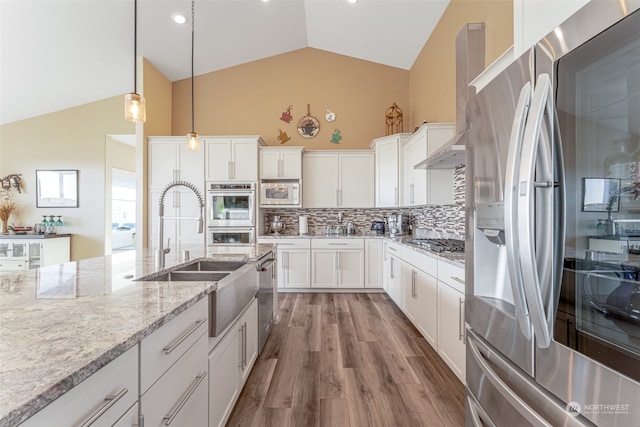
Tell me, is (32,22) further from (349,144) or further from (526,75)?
(526,75)

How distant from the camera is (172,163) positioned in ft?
14.4

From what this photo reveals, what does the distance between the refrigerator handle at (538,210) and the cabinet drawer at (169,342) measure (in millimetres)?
1054

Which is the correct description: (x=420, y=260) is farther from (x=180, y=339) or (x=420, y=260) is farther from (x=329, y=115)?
(x=329, y=115)

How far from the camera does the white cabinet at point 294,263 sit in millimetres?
4395

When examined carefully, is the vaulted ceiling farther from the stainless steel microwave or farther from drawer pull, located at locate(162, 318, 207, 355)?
drawer pull, located at locate(162, 318, 207, 355)

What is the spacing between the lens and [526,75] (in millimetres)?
836

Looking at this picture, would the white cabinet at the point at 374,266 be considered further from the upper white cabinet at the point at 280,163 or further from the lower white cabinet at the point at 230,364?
the lower white cabinet at the point at 230,364

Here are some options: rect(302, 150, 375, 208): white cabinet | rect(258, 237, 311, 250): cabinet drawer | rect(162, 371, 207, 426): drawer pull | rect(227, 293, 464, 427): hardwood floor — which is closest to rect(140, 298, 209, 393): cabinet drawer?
rect(162, 371, 207, 426): drawer pull

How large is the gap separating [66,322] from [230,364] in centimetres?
98

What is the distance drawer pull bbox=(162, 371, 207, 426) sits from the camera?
3.06 feet

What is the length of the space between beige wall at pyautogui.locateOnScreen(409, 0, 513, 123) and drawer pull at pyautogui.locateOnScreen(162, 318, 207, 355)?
9.47ft

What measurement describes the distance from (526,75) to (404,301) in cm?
286

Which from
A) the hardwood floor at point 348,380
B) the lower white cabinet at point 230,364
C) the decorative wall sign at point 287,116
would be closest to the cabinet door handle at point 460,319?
the hardwood floor at point 348,380

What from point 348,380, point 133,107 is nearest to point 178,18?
point 133,107
